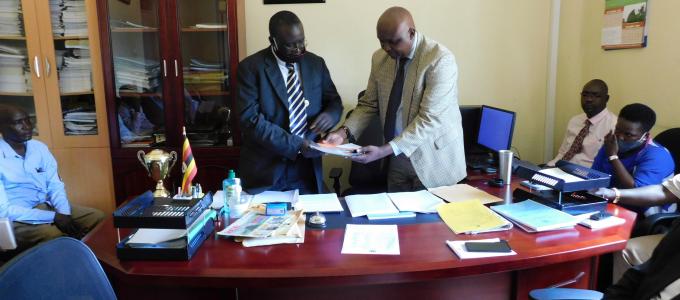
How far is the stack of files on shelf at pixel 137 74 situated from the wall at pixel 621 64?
9.28 ft

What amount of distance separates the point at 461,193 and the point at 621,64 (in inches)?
64.9

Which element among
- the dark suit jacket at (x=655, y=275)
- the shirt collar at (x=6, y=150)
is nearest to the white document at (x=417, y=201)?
the dark suit jacket at (x=655, y=275)

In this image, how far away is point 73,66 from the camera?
10.3 feet

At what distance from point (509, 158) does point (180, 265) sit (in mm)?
1505

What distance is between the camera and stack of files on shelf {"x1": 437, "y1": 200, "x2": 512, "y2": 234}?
5.44 ft

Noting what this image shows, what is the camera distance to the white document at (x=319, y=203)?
74.5 inches

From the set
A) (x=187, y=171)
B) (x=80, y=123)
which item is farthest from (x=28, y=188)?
(x=187, y=171)

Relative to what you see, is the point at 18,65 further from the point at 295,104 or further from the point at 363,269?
the point at 363,269

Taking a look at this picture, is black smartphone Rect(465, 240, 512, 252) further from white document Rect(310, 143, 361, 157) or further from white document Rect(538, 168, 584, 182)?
white document Rect(310, 143, 361, 157)

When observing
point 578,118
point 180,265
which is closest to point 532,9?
point 578,118

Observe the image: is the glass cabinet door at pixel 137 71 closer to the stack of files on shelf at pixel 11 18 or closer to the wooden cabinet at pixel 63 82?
the wooden cabinet at pixel 63 82

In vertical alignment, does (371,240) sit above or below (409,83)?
below

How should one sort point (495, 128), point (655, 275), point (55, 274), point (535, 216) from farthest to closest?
point (495, 128) < point (535, 216) < point (655, 275) < point (55, 274)

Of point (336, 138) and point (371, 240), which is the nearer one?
point (371, 240)
